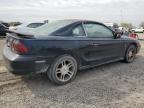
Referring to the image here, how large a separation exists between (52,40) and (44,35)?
0.23m

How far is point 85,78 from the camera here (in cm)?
507

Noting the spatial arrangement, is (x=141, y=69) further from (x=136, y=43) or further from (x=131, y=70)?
(x=136, y=43)

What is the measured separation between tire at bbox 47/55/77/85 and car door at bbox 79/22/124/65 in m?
0.37

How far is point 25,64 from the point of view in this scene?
4059 millimetres

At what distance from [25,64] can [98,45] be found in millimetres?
2072

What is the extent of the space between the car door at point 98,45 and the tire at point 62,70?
369 mm

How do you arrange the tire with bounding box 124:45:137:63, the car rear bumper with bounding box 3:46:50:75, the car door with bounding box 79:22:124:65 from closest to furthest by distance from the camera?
the car rear bumper with bounding box 3:46:50:75, the car door with bounding box 79:22:124:65, the tire with bounding box 124:45:137:63

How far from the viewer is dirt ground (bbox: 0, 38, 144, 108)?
12.1 feet

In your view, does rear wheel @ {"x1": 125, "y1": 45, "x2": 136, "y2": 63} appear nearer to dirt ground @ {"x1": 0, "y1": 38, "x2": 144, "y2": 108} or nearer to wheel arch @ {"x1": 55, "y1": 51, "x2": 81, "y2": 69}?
dirt ground @ {"x1": 0, "y1": 38, "x2": 144, "y2": 108}

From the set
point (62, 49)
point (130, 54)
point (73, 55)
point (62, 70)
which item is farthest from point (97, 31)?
point (130, 54)

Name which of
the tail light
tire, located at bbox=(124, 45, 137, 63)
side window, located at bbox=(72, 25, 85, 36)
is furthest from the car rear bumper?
tire, located at bbox=(124, 45, 137, 63)

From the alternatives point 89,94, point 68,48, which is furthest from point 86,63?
point 89,94

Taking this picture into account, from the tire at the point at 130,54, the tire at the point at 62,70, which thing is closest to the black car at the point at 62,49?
the tire at the point at 62,70

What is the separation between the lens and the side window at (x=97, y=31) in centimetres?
520
